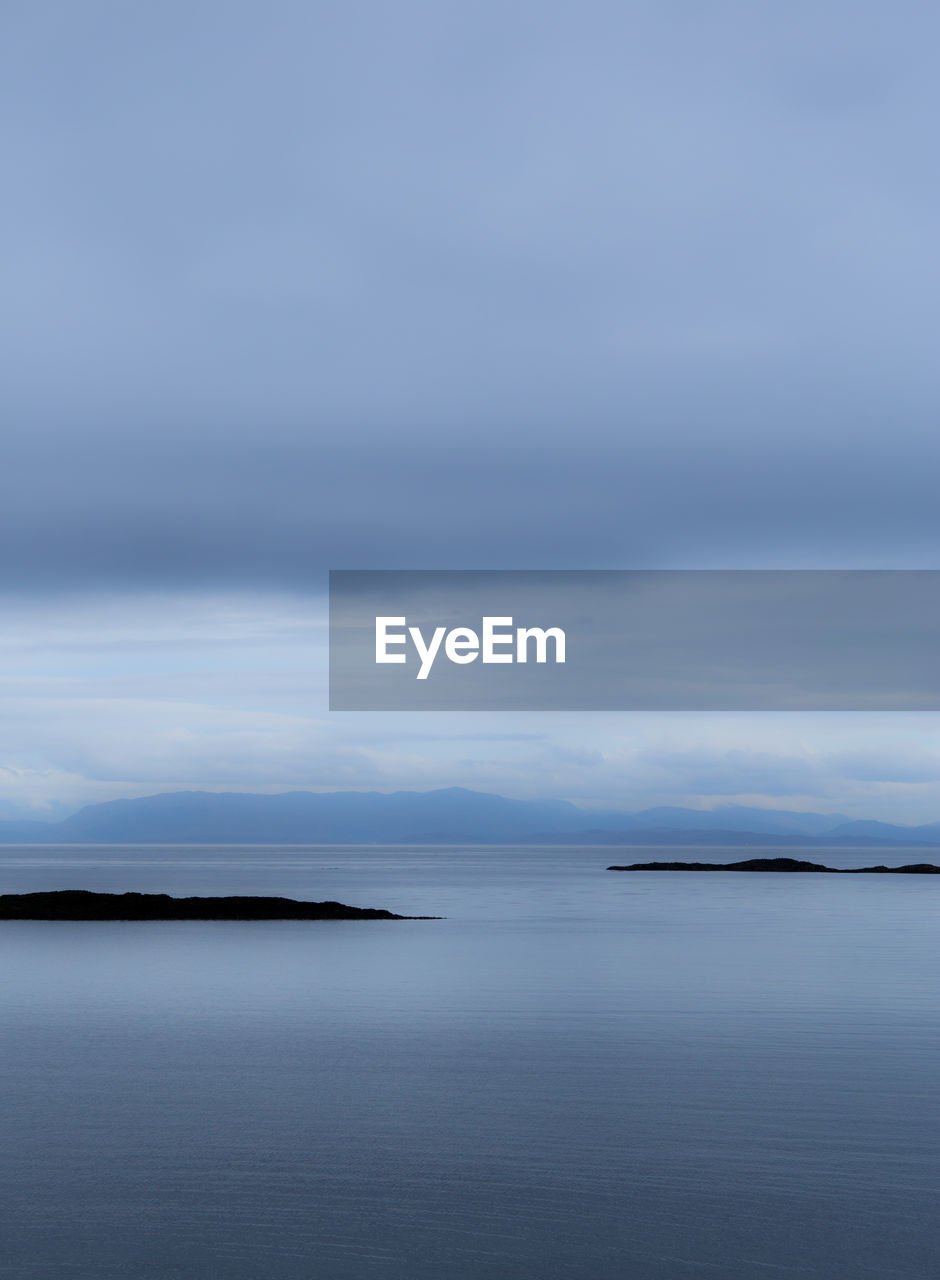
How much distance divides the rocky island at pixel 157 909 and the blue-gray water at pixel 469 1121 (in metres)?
30.7

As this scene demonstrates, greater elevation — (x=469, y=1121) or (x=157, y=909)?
(x=469, y=1121)

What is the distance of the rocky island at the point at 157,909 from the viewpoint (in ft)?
262

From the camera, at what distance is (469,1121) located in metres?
21.6

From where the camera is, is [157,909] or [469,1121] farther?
[157,909]

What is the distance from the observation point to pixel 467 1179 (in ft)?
58.1

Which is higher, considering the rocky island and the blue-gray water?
the blue-gray water

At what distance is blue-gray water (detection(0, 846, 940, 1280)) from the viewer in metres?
14.7

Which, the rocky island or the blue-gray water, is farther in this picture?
the rocky island

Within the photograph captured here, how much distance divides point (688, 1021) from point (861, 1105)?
1124 cm

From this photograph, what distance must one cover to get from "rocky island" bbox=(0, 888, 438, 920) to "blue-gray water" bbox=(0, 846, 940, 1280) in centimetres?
3067

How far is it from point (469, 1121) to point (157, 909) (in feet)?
209

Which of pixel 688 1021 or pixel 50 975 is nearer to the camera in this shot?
pixel 688 1021

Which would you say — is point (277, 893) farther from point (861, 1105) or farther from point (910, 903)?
point (861, 1105)

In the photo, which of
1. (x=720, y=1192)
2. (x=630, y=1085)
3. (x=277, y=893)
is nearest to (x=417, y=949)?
(x=630, y=1085)
